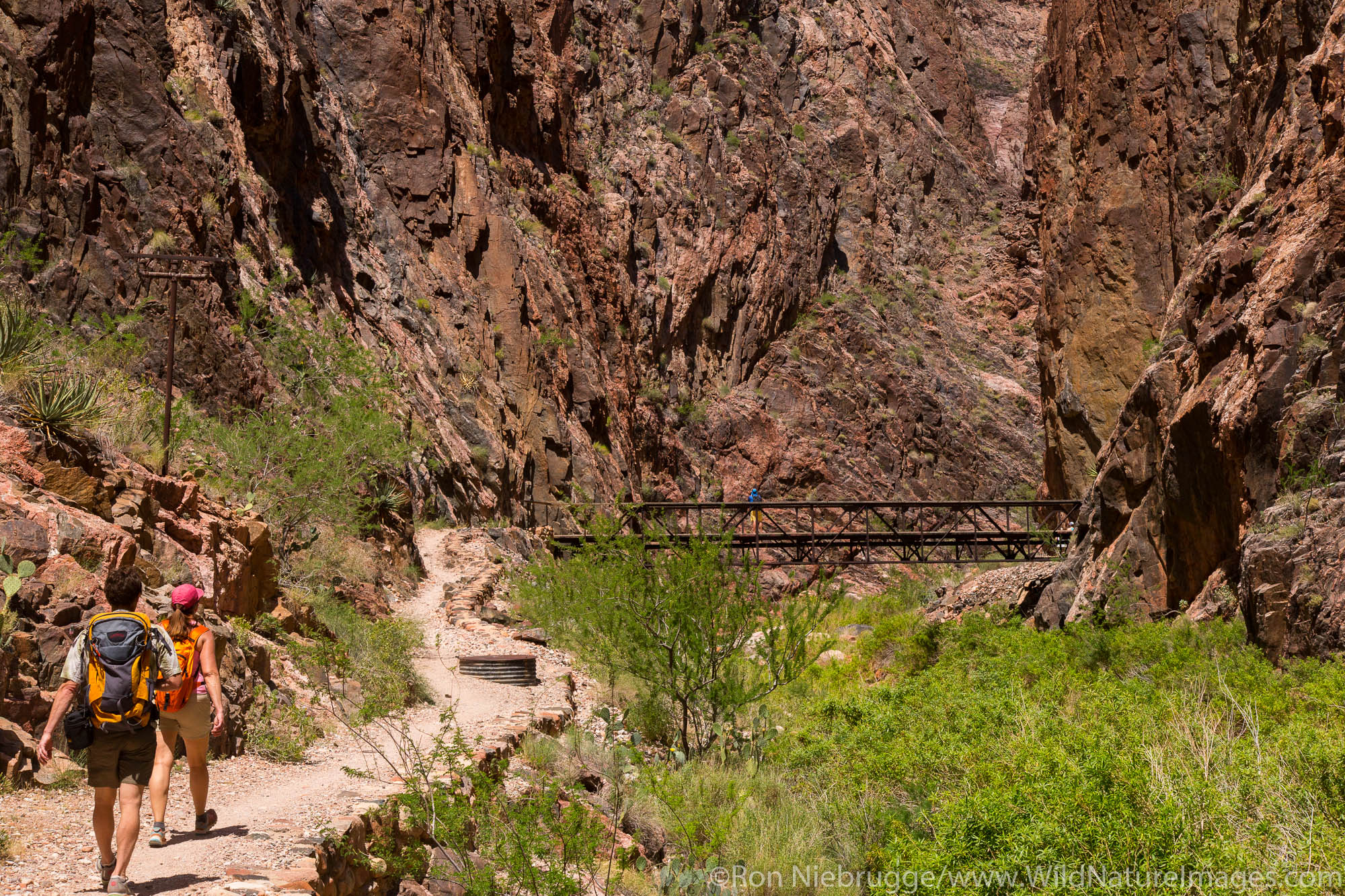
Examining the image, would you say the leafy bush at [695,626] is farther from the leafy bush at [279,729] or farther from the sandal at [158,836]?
the sandal at [158,836]

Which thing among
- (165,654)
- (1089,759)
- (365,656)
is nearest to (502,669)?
(365,656)

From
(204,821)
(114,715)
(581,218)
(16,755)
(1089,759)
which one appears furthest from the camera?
(581,218)

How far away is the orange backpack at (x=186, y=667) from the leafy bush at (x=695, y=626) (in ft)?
19.8

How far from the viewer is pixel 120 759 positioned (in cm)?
583

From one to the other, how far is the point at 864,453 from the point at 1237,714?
4830cm

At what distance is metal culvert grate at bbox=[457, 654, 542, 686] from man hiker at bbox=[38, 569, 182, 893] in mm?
10343

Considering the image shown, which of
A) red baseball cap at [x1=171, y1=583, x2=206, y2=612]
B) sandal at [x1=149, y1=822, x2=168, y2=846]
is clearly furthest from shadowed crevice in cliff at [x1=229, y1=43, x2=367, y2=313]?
sandal at [x1=149, y1=822, x2=168, y2=846]

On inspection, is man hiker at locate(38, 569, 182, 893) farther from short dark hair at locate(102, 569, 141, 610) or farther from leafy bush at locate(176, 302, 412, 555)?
leafy bush at locate(176, 302, 412, 555)

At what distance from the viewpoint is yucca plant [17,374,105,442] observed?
9984 millimetres

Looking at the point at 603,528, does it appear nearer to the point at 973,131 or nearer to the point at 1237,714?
the point at 1237,714

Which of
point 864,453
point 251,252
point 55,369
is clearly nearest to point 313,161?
point 251,252

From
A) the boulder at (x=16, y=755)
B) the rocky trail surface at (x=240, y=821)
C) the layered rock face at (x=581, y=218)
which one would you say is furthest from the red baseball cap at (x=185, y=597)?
the layered rock face at (x=581, y=218)

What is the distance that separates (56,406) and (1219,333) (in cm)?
1519

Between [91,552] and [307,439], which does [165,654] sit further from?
[307,439]
